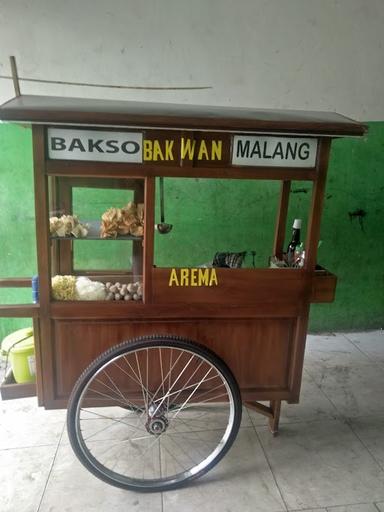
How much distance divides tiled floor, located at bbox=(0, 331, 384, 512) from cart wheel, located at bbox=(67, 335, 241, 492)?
0.12m

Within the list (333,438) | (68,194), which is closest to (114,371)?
(68,194)

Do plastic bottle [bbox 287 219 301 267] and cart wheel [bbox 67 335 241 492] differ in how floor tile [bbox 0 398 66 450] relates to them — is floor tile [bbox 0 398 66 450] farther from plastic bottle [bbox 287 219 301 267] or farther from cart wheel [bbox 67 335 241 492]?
plastic bottle [bbox 287 219 301 267]

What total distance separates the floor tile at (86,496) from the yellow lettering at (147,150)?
5.06 ft

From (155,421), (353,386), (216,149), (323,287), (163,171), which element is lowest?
(353,386)

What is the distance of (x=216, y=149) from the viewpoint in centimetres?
161

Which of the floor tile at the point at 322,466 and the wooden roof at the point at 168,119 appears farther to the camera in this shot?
the floor tile at the point at 322,466

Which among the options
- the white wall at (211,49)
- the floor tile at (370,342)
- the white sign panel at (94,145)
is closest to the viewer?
the white sign panel at (94,145)

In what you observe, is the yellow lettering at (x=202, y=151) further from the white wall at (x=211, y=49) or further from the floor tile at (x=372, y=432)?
the floor tile at (x=372, y=432)

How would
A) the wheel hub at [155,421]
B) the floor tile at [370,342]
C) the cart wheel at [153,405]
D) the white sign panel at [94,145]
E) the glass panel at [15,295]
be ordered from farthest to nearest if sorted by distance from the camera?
1. the floor tile at [370,342]
2. the glass panel at [15,295]
3. the wheel hub at [155,421]
4. the cart wheel at [153,405]
5. the white sign panel at [94,145]

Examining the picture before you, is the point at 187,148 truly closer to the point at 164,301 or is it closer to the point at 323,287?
the point at 164,301

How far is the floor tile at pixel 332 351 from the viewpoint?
116 inches

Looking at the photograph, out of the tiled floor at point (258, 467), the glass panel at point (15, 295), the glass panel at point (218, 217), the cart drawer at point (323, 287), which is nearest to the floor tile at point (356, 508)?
the tiled floor at point (258, 467)

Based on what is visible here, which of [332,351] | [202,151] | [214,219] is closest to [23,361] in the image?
[202,151]

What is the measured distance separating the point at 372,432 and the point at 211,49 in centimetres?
274
